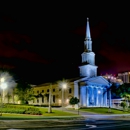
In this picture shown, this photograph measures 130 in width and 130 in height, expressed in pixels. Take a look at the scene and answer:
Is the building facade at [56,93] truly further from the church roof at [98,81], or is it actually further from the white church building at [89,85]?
the church roof at [98,81]

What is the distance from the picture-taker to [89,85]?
265ft

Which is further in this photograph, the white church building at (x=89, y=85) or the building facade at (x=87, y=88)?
the building facade at (x=87, y=88)

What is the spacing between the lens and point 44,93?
92.8m

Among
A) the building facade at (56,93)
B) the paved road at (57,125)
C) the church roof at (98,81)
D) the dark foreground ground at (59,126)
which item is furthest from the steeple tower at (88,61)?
the dark foreground ground at (59,126)

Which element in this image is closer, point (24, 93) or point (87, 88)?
point (24, 93)

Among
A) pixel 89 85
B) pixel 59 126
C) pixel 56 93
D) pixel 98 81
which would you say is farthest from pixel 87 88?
pixel 59 126

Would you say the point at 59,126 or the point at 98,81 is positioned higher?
the point at 98,81

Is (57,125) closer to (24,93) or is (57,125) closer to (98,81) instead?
(24,93)

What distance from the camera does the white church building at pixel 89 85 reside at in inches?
3152

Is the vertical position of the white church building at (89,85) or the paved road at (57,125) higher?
the white church building at (89,85)

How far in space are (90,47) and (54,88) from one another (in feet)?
56.6

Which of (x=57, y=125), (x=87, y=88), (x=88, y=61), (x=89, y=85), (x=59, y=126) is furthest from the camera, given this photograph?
(x=88, y=61)

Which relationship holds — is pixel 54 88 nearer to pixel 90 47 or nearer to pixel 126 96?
pixel 90 47

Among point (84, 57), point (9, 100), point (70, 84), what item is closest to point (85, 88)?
point (70, 84)
